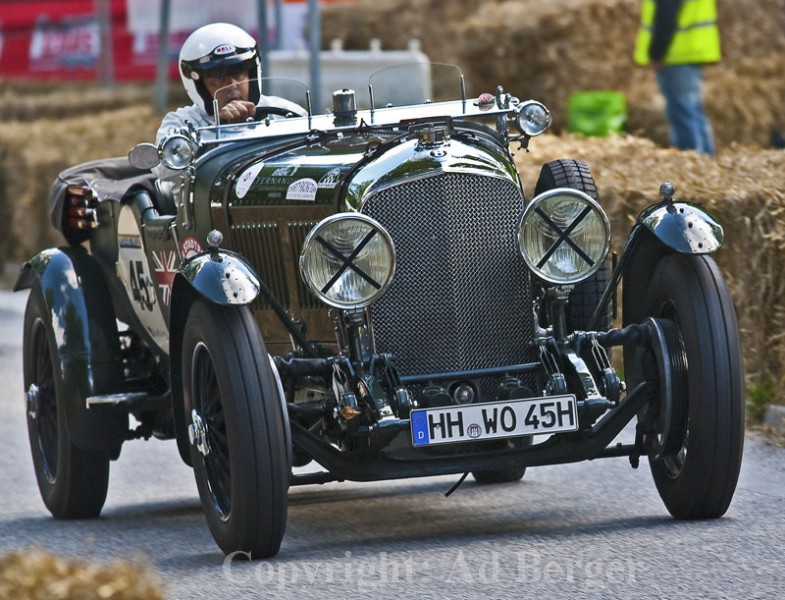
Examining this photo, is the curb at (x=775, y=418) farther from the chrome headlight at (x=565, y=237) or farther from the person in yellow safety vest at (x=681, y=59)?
the person in yellow safety vest at (x=681, y=59)

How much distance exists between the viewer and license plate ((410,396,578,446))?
5582 millimetres

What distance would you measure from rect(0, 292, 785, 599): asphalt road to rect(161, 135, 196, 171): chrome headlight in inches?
53.3

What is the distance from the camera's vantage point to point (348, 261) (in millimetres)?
5719

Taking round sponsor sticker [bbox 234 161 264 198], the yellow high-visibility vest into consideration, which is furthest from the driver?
the yellow high-visibility vest

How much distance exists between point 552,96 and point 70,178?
34.3 feet

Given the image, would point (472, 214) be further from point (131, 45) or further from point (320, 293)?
point (131, 45)

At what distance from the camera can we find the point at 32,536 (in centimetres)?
672

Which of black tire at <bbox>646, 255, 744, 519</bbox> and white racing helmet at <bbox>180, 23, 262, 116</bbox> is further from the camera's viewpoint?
white racing helmet at <bbox>180, 23, 262, 116</bbox>

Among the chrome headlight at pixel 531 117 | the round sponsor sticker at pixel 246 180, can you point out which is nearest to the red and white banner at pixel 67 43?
the chrome headlight at pixel 531 117

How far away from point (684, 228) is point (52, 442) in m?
2.92

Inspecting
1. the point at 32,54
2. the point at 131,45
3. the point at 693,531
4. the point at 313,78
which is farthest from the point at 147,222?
the point at 32,54

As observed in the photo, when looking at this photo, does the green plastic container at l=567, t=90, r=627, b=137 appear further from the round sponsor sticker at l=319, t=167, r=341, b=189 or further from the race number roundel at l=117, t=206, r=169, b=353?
the round sponsor sticker at l=319, t=167, r=341, b=189

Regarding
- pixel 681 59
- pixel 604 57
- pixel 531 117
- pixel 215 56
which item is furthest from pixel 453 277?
pixel 604 57

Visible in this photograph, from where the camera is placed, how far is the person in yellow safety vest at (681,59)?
12.7 meters
